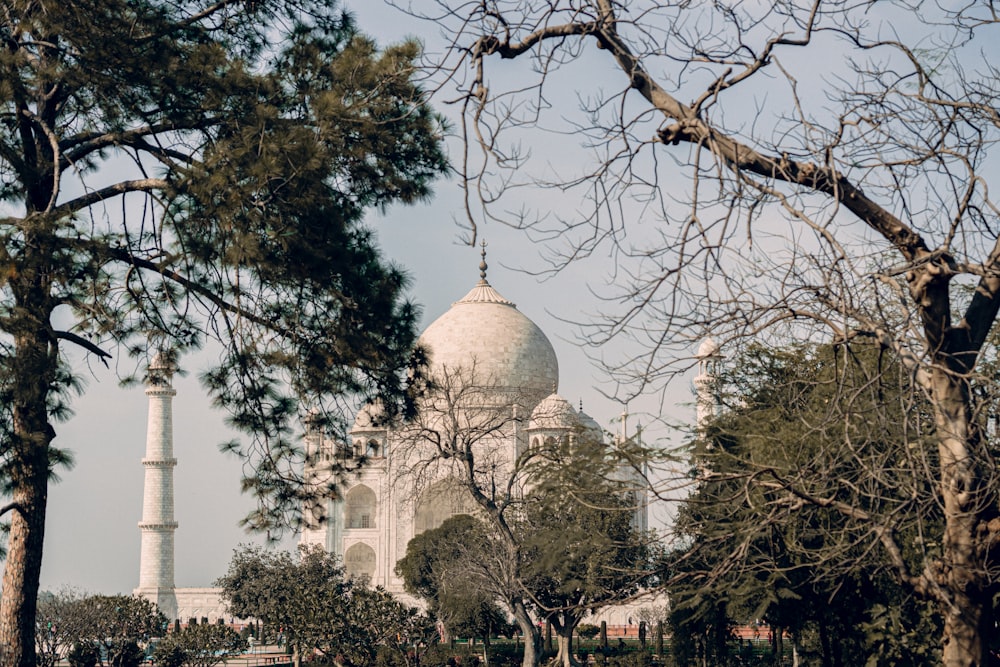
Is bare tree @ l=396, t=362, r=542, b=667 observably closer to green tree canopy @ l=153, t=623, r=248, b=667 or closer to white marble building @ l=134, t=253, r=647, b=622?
green tree canopy @ l=153, t=623, r=248, b=667

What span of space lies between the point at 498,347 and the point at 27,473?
119 feet

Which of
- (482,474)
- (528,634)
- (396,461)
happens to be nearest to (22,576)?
(528,634)

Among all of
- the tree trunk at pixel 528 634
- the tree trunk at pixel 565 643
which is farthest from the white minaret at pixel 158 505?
the tree trunk at pixel 528 634

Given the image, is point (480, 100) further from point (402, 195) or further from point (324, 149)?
point (402, 195)

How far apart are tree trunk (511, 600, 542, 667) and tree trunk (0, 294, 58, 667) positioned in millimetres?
9912

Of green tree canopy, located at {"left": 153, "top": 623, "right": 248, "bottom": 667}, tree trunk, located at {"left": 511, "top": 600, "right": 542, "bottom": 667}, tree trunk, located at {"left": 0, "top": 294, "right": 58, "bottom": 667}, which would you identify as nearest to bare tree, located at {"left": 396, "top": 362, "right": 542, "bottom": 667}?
tree trunk, located at {"left": 511, "top": 600, "right": 542, "bottom": 667}

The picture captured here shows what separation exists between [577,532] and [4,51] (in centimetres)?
1114

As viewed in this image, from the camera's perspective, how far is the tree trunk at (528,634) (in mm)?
17094

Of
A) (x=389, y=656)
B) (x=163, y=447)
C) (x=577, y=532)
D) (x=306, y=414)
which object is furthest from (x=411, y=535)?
(x=306, y=414)

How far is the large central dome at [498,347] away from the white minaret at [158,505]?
9.49 meters

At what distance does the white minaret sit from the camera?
39.7 m

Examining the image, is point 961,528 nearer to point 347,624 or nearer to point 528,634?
point 528,634

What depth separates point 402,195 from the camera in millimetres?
8984

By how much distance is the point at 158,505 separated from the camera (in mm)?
39750
